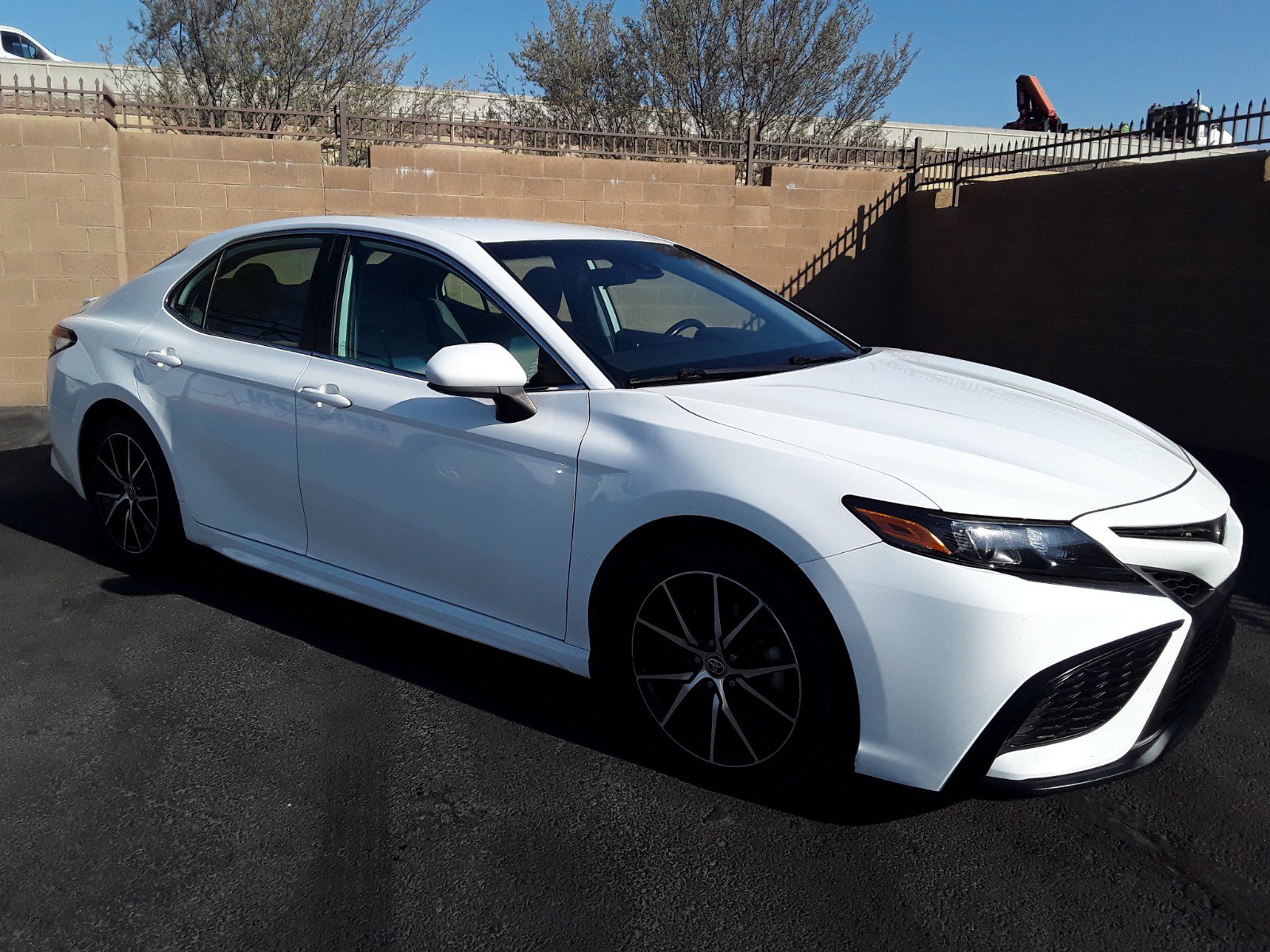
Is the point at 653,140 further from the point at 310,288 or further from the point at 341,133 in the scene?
the point at 310,288

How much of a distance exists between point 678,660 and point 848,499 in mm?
712

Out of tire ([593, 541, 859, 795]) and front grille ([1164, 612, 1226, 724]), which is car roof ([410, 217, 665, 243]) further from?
front grille ([1164, 612, 1226, 724])

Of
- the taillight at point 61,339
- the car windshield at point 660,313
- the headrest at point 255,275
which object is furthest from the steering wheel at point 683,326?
the taillight at point 61,339

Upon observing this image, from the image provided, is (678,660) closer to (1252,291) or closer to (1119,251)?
(1252,291)

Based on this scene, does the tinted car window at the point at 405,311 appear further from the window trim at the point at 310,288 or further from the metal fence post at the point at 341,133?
the metal fence post at the point at 341,133

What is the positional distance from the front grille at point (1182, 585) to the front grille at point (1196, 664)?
0.07 m

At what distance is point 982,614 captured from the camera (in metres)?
2.42

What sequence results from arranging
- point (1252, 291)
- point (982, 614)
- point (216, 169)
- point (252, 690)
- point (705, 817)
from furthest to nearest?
point (216, 169) < point (1252, 291) < point (252, 690) < point (705, 817) < point (982, 614)

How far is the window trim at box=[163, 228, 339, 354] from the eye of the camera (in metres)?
3.88

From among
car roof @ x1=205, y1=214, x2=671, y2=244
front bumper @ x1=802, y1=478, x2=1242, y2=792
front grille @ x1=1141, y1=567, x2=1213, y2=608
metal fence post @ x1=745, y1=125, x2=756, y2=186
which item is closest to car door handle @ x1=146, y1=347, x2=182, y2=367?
car roof @ x1=205, y1=214, x2=671, y2=244

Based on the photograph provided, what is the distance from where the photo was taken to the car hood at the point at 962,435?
2576mm

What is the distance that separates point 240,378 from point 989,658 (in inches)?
112

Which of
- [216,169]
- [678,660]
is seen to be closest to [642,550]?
[678,660]

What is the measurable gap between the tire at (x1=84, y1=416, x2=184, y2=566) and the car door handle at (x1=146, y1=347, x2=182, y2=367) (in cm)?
29
